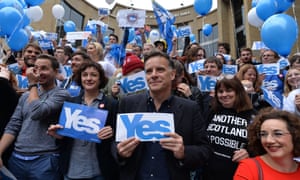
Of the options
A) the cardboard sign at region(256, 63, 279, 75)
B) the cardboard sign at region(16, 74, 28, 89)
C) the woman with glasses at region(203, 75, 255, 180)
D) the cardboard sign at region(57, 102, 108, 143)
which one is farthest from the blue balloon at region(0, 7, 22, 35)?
the cardboard sign at region(256, 63, 279, 75)

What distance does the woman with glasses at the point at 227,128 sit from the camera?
2.78 m

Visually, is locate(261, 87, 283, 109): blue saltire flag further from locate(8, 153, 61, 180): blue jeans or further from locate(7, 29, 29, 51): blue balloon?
locate(7, 29, 29, 51): blue balloon

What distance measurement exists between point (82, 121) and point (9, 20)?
4.34 m

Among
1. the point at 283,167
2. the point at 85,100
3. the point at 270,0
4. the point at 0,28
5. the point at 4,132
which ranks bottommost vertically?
the point at 283,167

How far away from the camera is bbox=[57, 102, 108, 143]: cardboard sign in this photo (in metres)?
2.43

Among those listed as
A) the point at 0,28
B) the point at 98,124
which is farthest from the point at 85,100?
the point at 0,28

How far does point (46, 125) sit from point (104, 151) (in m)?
0.63

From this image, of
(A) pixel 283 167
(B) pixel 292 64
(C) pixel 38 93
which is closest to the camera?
(A) pixel 283 167

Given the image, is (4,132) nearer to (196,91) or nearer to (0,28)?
(196,91)

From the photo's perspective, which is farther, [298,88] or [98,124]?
[298,88]

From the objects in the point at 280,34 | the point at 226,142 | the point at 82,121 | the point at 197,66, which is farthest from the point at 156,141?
the point at 280,34

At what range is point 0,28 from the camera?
601cm

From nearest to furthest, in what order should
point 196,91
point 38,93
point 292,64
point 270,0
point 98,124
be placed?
point 98,124 → point 38,93 → point 196,91 → point 292,64 → point 270,0

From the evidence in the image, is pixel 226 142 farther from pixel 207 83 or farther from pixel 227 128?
pixel 207 83
